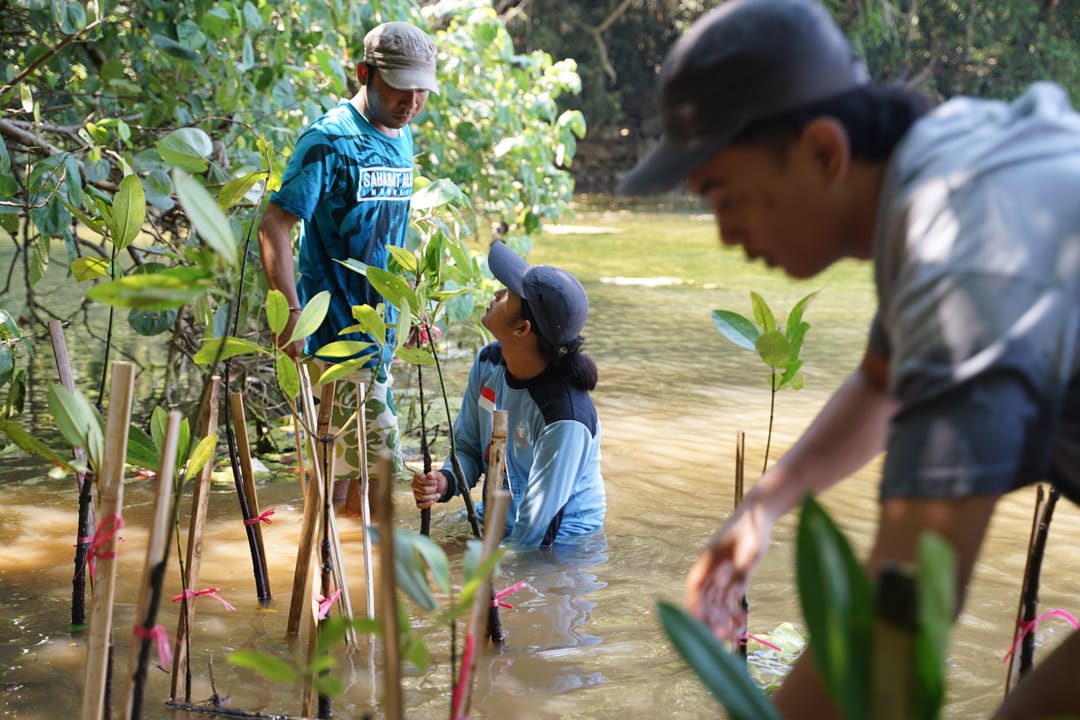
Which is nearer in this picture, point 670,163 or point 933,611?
point 933,611

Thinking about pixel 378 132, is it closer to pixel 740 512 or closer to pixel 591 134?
pixel 740 512

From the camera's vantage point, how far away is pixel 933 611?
2.81ft

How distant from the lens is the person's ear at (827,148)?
1.27m

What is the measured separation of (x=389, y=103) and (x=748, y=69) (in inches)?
113

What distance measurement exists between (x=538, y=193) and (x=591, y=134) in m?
20.0

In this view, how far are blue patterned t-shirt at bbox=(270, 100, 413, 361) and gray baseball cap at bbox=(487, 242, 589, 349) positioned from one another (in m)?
0.46

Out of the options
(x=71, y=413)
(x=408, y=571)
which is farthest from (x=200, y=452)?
(x=408, y=571)

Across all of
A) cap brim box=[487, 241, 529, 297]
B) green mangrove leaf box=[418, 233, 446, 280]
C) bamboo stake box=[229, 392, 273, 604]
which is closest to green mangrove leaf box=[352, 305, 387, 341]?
green mangrove leaf box=[418, 233, 446, 280]

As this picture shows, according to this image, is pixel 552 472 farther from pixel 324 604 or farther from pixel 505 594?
pixel 324 604

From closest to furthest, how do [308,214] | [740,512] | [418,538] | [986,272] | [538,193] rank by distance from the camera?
[986,272]
[418,538]
[740,512]
[308,214]
[538,193]

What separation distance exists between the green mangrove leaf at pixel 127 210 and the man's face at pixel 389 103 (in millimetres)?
1742

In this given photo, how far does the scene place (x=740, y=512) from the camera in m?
1.46

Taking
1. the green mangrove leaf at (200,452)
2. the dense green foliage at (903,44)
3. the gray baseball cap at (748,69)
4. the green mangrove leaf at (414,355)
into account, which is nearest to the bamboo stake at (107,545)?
the green mangrove leaf at (200,452)

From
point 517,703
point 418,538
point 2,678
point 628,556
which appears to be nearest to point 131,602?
point 2,678
